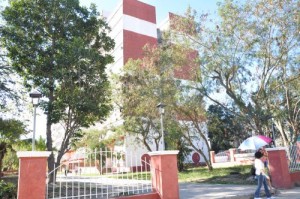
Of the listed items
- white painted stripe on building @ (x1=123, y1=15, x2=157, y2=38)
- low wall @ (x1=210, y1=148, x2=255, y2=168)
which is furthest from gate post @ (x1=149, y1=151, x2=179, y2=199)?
white painted stripe on building @ (x1=123, y1=15, x2=157, y2=38)

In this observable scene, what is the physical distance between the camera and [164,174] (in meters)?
9.21

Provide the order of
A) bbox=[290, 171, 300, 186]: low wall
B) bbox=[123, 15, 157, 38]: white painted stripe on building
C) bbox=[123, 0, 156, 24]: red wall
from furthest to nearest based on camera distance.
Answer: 1. bbox=[123, 0, 156, 24]: red wall
2. bbox=[123, 15, 157, 38]: white painted stripe on building
3. bbox=[290, 171, 300, 186]: low wall

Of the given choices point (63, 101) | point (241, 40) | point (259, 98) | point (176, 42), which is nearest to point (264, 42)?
point (241, 40)

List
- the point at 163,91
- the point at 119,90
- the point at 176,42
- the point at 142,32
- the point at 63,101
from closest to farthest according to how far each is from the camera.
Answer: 1. the point at 63,101
2. the point at 176,42
3. the point at 163,91
4. the point at 119,90
5. the point at 142,32

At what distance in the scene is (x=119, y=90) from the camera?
2422 centimetres

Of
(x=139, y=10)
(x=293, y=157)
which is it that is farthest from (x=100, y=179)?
(x=139, y=10)

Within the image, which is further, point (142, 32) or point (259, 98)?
point (142, 32)

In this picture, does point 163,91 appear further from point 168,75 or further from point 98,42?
point 98,42

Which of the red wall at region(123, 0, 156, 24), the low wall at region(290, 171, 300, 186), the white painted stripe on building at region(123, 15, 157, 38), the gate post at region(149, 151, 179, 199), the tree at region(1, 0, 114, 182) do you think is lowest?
the low wall at region(290, 171, 300, 186)

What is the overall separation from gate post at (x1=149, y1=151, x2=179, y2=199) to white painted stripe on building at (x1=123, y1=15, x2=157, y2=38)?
30.1 metres

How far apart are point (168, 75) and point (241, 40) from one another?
5665 millimetres

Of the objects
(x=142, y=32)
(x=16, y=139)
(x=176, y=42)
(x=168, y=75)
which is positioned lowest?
(x=16, y=139)

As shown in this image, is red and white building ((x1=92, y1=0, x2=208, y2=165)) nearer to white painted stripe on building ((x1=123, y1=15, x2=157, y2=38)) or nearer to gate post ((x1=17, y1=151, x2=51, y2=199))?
white painted stripe on building ((x1=123, y1=15, x2=157, y2=38))

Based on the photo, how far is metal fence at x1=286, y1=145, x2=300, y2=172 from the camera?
12927 mm
